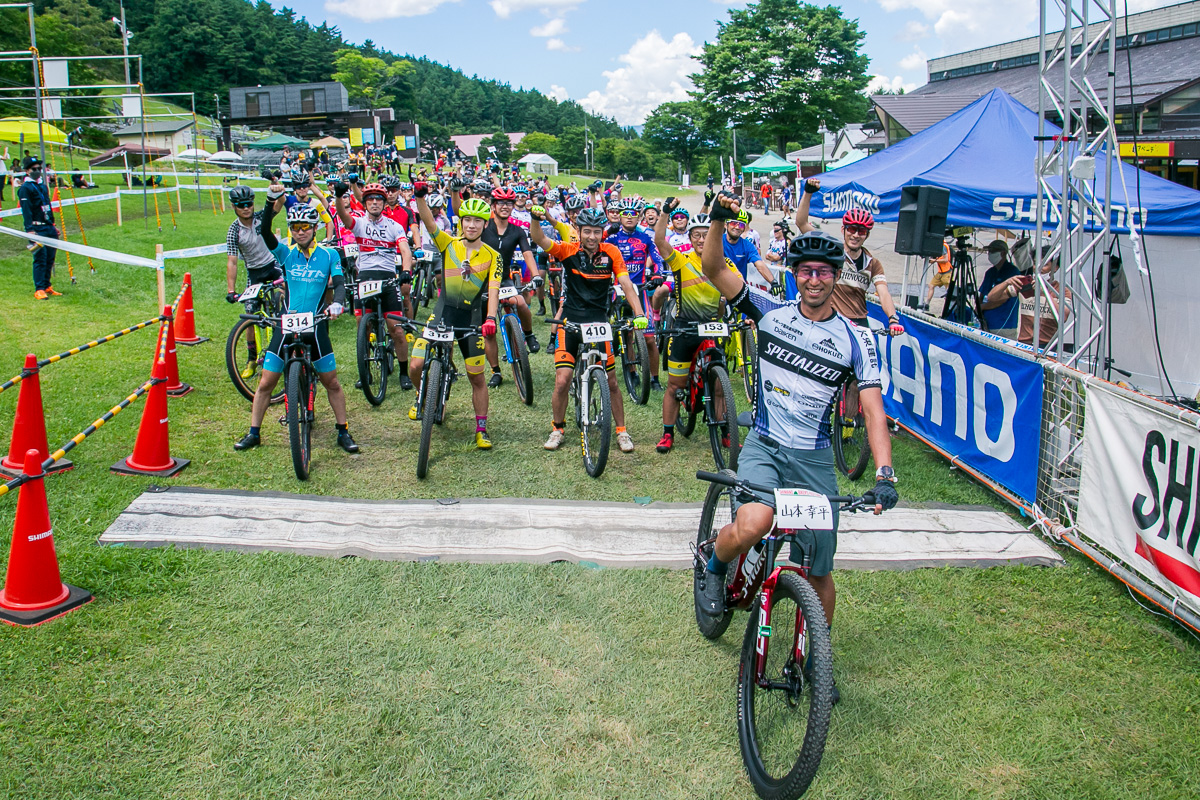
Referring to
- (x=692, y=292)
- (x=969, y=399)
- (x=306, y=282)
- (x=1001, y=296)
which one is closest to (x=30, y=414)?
(x=306, y=282)

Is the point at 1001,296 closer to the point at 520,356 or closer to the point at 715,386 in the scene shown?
the point at 715,386

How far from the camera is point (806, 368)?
368 cm

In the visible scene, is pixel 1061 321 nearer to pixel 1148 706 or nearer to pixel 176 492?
pixel 1148 706

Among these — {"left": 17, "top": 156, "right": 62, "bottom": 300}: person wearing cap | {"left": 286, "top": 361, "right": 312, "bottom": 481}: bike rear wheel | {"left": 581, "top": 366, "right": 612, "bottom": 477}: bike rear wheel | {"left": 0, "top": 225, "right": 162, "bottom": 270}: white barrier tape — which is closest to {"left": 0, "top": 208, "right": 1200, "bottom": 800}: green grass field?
{"left": 286, "top": 361, "right": 312, "bottom": 481}: bike rear wheel

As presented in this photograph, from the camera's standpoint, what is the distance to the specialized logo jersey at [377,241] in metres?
9.59

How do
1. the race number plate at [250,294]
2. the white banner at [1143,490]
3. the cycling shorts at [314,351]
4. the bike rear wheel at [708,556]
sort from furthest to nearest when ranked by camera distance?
the race number plate at [250,294]
the cycling shorts at [314,351]
the white banner at [1143,490]
the bike rear wheel at [708,556]

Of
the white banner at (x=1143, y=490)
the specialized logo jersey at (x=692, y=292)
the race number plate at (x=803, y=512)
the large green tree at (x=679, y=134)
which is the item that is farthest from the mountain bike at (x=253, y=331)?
the large green tree at (x=679, y=134)

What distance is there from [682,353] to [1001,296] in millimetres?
5571

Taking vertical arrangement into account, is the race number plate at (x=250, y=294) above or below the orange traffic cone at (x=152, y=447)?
above

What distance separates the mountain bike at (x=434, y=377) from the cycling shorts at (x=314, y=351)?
841 mm

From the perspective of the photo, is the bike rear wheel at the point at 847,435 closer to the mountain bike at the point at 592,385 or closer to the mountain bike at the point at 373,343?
the mountain bike at the point at 592,385

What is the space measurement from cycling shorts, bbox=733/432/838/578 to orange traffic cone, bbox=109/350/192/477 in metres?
5.18

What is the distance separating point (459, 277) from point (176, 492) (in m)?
3.11

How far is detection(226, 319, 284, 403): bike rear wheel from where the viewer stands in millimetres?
8656
